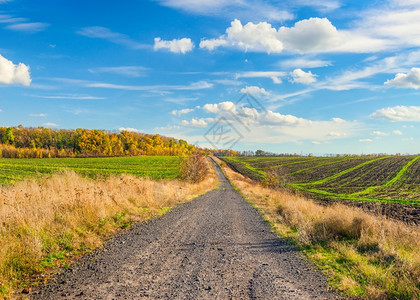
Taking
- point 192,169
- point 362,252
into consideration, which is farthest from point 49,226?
point 192,169

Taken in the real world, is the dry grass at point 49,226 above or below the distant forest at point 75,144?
below

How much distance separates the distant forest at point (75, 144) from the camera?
9381 centimetres

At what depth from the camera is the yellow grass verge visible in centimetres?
475

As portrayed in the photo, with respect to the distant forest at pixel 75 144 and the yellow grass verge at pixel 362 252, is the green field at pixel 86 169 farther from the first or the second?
the distant forest at pixel 75 144

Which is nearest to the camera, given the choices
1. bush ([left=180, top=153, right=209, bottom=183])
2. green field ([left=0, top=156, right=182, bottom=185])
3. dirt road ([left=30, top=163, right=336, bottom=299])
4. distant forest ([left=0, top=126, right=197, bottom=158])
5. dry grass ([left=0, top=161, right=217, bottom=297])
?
dirt road ([left=30, top=163, right=336, bottom=299])

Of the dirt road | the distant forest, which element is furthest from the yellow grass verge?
the distant forest

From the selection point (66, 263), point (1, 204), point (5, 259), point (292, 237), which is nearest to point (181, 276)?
point (66, 263)

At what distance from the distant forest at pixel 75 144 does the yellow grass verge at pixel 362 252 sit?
7982cm

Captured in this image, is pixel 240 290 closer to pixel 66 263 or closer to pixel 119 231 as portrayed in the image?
pixel 66 263

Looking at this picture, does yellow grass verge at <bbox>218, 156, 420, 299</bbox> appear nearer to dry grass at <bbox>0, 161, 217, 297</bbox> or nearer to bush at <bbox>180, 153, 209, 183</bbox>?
dry grass at <bbox>0, 161, 217, 297</bbox>

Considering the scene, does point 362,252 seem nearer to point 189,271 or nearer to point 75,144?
point 189,271

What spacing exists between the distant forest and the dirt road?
265 ft

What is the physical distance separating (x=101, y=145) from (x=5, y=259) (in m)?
102

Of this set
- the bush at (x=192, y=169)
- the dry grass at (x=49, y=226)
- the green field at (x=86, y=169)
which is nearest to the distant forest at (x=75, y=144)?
the green field at (x=86, y=169)
